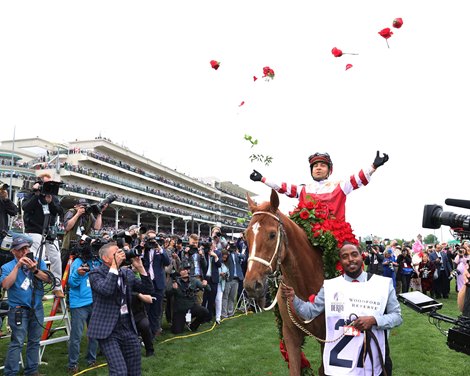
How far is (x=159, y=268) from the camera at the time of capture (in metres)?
8.61

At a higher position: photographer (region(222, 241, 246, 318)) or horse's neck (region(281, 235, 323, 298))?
horse's neck (region(281, 235, 323, 298))

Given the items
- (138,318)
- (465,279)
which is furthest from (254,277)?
(138,318)

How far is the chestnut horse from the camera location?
11.0 ft

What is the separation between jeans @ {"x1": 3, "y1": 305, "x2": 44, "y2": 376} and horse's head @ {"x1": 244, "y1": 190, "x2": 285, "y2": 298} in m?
3.42

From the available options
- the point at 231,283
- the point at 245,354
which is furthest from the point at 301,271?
the point at 231,283

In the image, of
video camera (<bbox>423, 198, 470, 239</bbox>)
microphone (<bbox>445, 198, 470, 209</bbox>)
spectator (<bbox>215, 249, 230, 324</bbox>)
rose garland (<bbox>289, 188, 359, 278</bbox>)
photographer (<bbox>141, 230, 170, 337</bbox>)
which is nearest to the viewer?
microphone (<bbox>445, 198, 470, 209</bbox>)

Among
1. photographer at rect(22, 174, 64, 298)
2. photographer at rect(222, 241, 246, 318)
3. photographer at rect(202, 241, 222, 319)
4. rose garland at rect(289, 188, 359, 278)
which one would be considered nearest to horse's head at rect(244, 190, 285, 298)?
rose garland at rect(289, 188, 359, 278)

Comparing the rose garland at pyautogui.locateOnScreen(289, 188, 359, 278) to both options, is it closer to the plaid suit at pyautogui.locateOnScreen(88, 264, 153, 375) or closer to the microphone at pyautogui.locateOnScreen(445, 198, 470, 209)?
the microphone at pyautogui.locateOnScreen(445, 198, 470, 209)

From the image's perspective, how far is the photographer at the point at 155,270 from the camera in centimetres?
823

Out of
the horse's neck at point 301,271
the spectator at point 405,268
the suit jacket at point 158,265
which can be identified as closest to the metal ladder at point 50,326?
the suit jacket at point 158,265

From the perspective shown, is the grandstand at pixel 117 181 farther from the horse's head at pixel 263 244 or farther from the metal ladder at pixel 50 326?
the horse's head at pixel 263 244

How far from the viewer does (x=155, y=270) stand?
855cm

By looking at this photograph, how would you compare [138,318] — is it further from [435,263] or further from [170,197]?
[170,197]

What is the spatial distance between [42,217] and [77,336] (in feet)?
6.28
